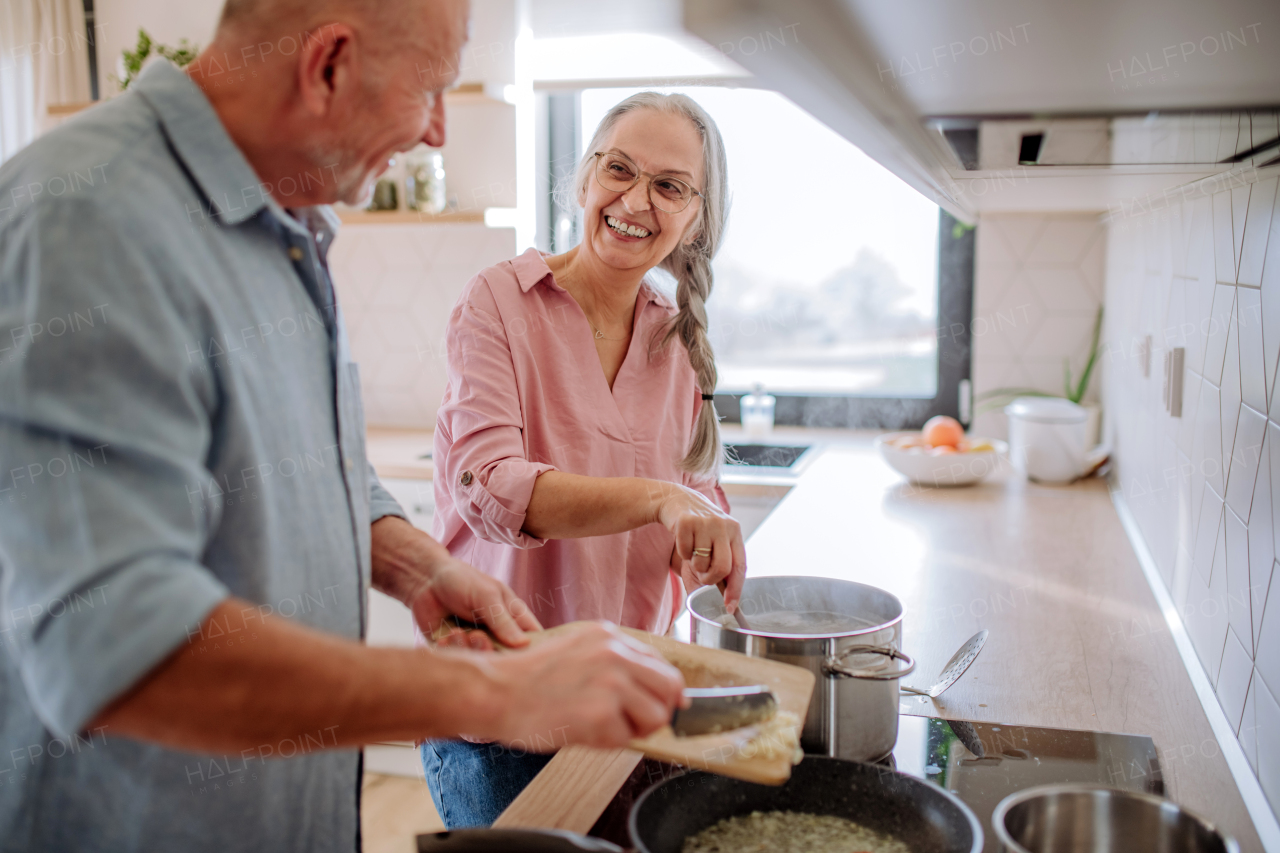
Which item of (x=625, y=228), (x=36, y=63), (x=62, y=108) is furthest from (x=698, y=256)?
(x=36, y=63)

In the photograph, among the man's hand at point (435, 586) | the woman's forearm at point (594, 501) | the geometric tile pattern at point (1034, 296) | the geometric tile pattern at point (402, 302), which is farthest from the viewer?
the geometric tile pattern at point (402, 302)

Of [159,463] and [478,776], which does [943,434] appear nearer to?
[478,776]

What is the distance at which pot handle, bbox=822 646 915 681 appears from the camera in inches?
37.0

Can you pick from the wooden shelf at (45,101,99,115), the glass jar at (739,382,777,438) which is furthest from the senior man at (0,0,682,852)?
the wooden shelf at (45,101,99,115)

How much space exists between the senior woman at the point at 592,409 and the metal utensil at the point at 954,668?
32 centimetres

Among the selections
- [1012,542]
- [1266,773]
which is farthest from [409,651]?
[1012,542]

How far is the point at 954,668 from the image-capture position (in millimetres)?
1275

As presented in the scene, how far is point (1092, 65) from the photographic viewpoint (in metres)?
0.65

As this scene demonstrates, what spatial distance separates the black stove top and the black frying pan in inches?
5.7

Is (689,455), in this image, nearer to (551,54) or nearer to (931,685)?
(931,685)

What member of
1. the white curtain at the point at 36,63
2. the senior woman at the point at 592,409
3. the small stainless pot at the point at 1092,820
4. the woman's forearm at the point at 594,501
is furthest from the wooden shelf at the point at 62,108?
the small stainless pot at the point at 1092,820

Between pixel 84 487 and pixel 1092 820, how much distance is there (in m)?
0.73

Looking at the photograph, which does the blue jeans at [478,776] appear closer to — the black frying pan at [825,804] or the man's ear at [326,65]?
the black frying pan at [825,804]

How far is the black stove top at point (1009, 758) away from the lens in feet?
3.41
